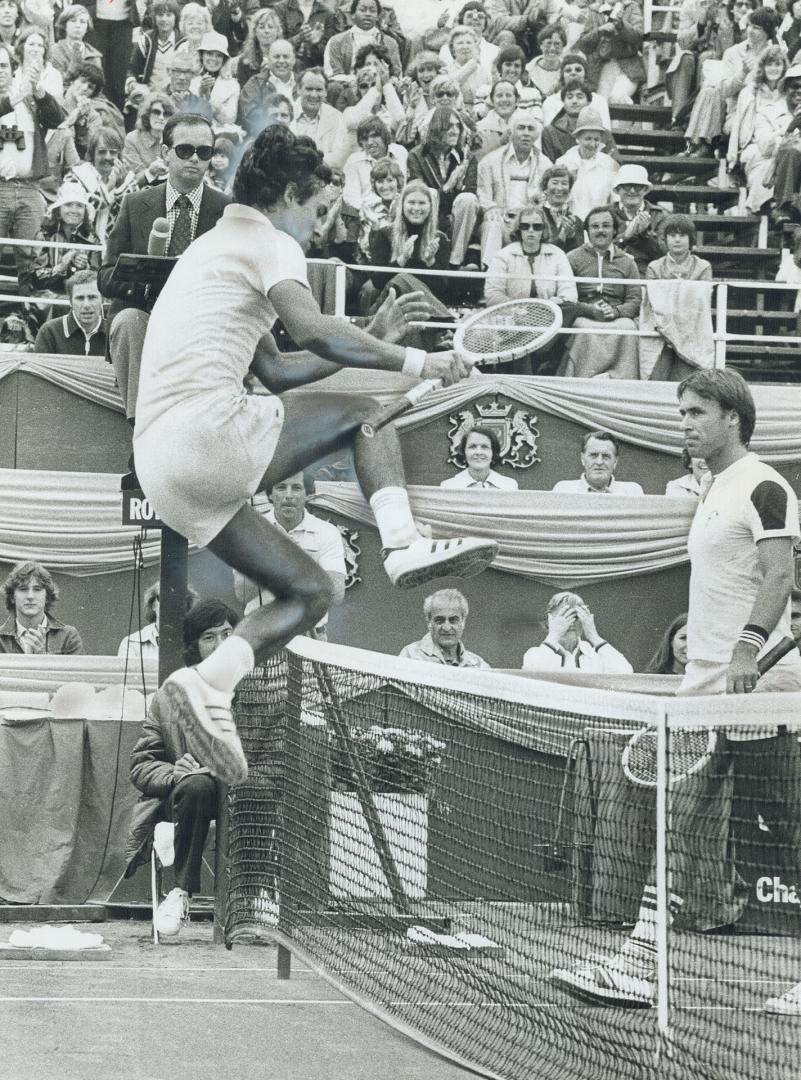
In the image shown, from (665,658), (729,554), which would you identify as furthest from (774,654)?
(665,658)

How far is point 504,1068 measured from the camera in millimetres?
6133

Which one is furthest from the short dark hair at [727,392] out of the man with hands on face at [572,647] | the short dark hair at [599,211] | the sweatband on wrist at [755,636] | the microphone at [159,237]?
the short dark hair at [599,211]

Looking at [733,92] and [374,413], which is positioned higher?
[733,92]

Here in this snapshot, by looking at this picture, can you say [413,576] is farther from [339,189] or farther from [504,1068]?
[339,189]

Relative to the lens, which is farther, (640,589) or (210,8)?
(210,8)

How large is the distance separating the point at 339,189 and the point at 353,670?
8807 mm

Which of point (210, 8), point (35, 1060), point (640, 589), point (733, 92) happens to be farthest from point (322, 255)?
point (35, 1060)

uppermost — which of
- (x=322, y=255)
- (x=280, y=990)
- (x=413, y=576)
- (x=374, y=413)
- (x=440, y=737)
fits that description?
(x=322, y=255)

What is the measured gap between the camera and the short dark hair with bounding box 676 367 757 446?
6.50 metres

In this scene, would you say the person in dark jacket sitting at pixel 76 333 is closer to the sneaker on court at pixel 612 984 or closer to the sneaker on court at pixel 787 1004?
the sneaker on court at pixel 612 984

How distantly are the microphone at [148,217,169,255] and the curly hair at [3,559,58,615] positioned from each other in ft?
17.3

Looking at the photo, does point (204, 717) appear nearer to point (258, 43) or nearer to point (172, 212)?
point (172, 212)

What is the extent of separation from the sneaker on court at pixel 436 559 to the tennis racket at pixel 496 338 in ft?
1.24

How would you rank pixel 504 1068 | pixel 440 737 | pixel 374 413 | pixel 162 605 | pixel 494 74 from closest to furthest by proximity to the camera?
1. pixel 374 413
2. pixel 504 1068
3. pixel 440 737
4. pixel 162 605
5. pixel 494 74
